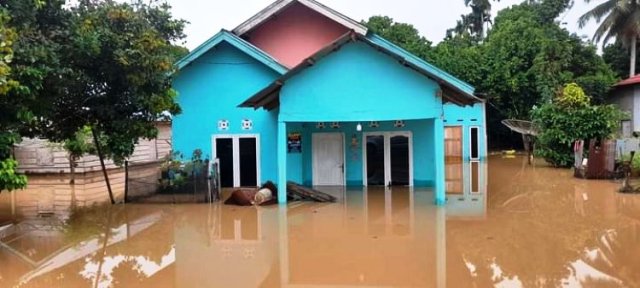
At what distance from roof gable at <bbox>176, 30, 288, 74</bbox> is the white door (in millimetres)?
2590

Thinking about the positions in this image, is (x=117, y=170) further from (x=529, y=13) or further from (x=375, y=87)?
(x=529, y=13)

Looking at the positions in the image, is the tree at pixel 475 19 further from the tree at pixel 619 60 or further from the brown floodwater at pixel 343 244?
the brown floodwater at pixel 343 244

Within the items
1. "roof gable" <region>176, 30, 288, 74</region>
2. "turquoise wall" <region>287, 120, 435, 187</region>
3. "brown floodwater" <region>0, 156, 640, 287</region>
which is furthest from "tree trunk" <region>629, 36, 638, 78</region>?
"roof gable" <region>176, 30, 288, 74</region>

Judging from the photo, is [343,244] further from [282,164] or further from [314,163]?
[314,163]

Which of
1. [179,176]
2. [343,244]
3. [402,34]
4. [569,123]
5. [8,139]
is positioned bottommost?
[343,244]

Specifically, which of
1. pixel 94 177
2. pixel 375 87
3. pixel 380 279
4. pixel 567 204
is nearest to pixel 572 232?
pixel 567 204

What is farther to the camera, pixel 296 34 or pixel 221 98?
pixel 296 34

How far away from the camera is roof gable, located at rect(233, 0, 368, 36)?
17983 mm

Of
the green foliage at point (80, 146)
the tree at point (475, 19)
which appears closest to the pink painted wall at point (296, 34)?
the green foliage at point (80, 146)

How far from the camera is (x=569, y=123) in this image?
1997cm

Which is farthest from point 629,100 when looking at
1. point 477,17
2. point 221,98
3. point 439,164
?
point 477,17

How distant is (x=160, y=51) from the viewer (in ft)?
36.1

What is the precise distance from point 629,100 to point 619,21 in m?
7.49

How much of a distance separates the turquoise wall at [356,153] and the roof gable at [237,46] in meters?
1.97
